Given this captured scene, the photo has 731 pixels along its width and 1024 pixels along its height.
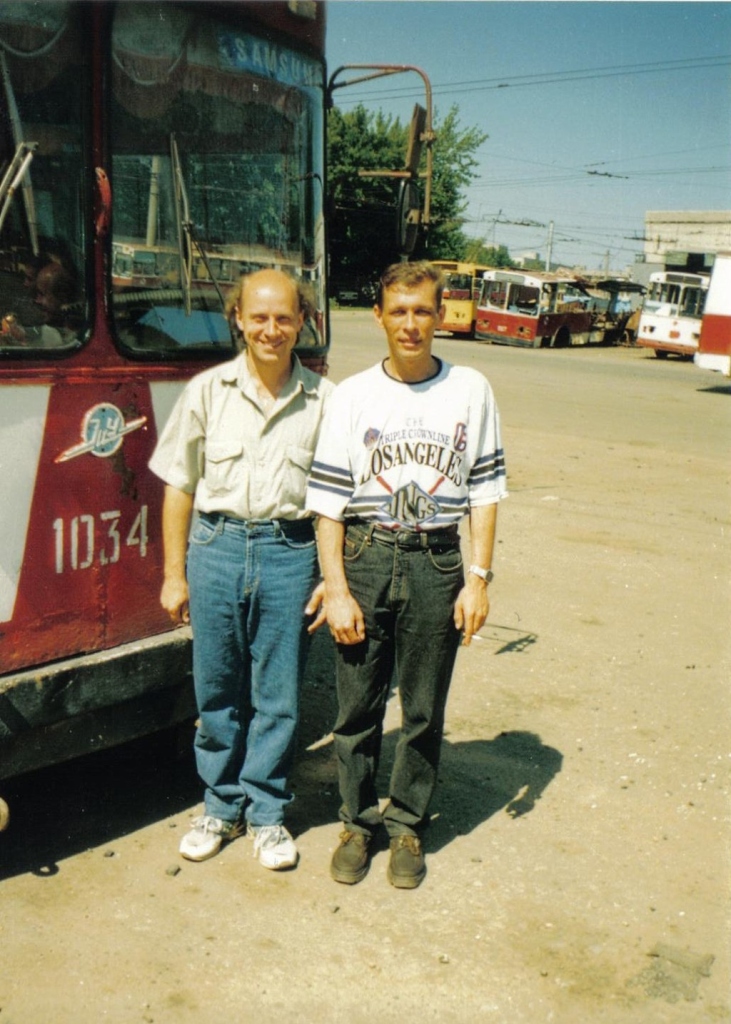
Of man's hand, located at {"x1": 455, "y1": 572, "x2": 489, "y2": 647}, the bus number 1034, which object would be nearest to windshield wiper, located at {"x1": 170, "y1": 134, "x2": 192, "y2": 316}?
the bus number 1034

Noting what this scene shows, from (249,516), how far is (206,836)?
3.81ft

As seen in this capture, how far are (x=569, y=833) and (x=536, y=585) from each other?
10.6 ft

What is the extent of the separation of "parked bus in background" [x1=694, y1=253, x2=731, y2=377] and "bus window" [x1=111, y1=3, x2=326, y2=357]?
59.6 ft

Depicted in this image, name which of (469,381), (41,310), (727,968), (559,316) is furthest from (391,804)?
(559,316)

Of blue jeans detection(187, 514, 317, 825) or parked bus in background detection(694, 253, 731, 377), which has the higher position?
blue jeans detection(187, 514, 317, 825)

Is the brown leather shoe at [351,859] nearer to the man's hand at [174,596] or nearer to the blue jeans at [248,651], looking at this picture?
the blue jeans at [248,651]

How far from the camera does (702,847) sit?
3.81 metres

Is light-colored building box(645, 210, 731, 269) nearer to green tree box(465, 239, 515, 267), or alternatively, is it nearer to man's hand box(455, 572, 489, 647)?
green tree box(465, 239, 515, 267)

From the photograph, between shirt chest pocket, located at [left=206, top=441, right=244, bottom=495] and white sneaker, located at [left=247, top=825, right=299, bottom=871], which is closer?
shirt chest pocket, located at [left=206, top=441, right=244, bottom=495]

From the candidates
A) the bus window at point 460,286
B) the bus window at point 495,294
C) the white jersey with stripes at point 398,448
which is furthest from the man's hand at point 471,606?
the bus window at point 460,286

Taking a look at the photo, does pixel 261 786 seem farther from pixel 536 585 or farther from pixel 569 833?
pixel 536 585

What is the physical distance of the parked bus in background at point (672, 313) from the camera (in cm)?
2823

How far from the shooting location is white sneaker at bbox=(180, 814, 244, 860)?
3504 mm

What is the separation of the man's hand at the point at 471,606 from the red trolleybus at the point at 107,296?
97 centimetres
